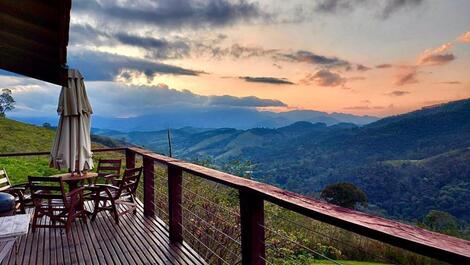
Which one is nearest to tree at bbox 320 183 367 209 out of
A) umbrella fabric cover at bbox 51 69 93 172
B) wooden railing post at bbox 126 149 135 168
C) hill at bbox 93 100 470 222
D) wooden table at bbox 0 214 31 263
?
hill at bbox 93 100 470 222

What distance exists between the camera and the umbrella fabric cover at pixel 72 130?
5.47 metres

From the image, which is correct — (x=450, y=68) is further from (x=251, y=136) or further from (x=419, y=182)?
(x=251, y=136)

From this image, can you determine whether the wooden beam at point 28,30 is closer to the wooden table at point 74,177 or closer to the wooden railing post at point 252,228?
the wooden railing post at point 252,228

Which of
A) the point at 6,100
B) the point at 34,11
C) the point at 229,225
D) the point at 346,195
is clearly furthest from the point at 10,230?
the point at 6,100

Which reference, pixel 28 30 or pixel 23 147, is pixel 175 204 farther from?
pixel 23 147

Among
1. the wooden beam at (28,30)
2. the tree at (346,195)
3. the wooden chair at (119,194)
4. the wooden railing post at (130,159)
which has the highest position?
the wooden beam at (28,30)

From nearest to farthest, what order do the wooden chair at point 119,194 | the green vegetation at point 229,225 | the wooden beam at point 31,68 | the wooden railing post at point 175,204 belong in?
the wooden railing post at point 175,204 → the wooden beam at point 31,68 → the wooden chair at point 119,194 → the green vegetation at point 229,225

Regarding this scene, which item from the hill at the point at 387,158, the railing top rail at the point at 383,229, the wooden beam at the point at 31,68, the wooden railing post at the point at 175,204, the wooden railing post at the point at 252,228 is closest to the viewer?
the railing top rail at the point at 383,229

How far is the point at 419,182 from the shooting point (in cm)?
6312

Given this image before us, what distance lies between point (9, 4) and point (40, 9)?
10.5 inches

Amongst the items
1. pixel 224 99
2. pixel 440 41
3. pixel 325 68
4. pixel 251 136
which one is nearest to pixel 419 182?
pixel 440 41

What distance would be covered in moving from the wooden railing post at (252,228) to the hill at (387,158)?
22.0 m

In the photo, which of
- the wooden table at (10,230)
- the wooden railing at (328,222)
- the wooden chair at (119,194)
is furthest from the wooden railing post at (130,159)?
the wooden table at (10,230)

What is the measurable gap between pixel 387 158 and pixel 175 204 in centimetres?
9249
